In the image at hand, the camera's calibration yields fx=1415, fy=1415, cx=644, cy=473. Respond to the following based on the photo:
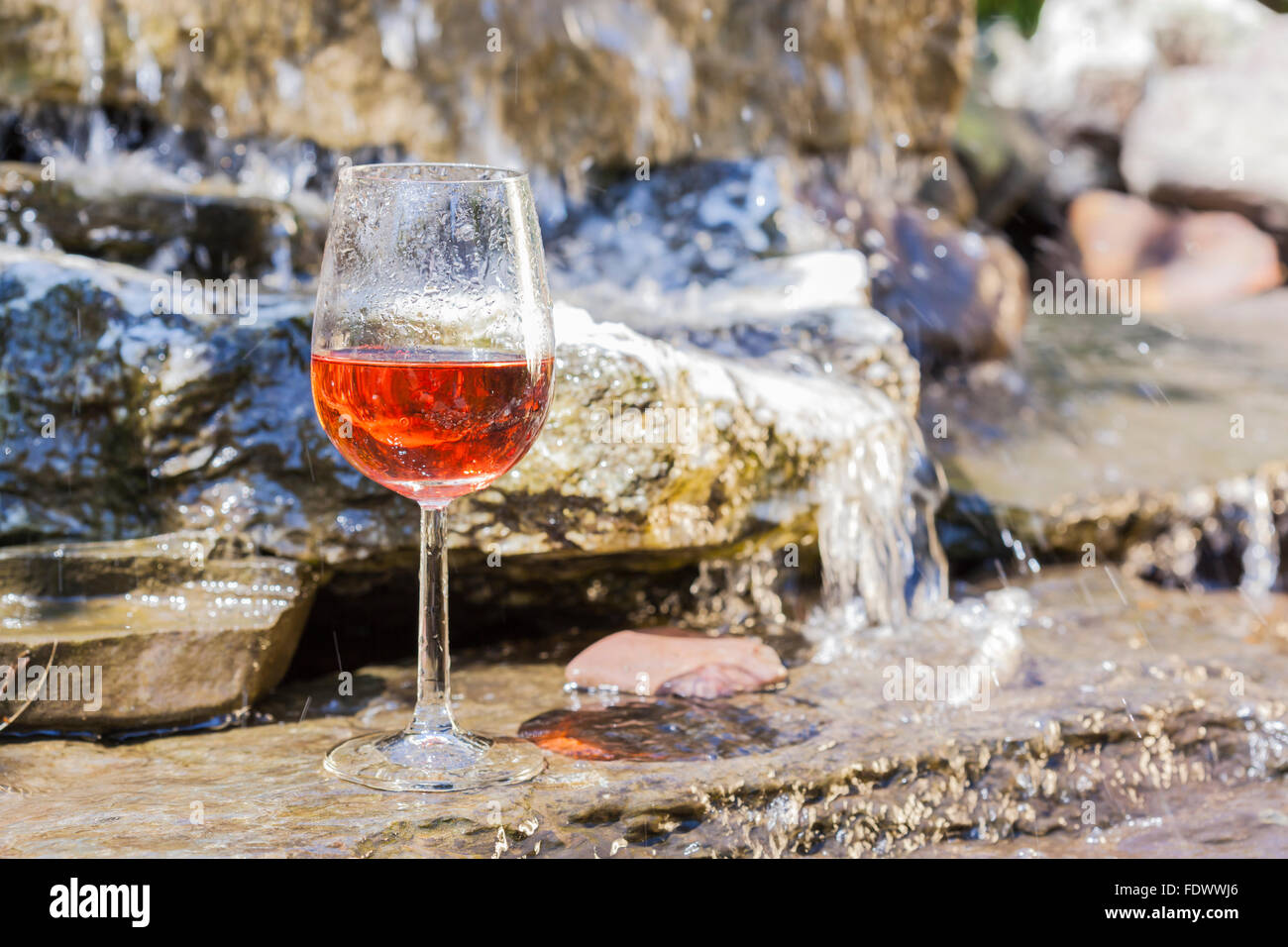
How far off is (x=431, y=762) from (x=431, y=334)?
A: 599mm

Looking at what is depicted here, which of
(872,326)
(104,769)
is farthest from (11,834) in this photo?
(872,326)

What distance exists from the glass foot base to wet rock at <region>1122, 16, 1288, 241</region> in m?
6.90

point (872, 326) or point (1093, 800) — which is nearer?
point (1093, 800)

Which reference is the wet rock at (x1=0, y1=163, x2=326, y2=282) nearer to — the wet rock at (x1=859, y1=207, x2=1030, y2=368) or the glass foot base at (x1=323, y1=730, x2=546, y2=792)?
the glass foot base at (x1=323, y1=730, x2=546, y2=792)

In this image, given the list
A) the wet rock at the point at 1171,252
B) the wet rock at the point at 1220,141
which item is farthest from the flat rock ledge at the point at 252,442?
the wet rock at the point at 1220,141

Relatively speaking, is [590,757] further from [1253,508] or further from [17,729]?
[1253,508]

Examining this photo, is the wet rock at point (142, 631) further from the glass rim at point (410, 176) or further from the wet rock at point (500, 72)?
the wet rock at point (500, 72)

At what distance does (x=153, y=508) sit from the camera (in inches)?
103

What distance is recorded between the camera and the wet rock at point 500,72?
142 inches

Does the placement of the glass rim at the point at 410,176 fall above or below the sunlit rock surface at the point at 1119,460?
above

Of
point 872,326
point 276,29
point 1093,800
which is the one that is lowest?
point 1093,800

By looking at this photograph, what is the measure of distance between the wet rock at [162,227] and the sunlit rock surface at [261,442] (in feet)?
1.69

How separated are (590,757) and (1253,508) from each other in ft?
9.51

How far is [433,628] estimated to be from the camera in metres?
1.96
